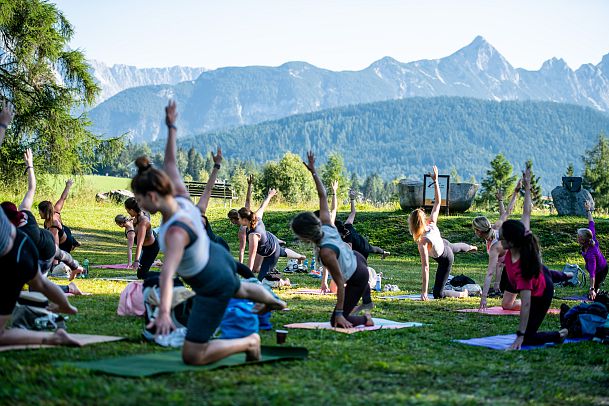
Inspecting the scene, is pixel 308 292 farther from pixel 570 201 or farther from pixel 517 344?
pixel 570 201

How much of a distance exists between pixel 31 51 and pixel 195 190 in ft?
47.5

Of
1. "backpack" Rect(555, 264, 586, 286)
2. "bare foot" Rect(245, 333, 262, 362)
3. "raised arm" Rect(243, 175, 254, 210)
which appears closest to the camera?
"bare foot" Rect(245, 333, 262, 362)

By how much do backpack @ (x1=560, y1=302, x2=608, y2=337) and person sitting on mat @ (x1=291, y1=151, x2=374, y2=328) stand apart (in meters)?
2.38

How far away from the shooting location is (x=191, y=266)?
5.90 metres

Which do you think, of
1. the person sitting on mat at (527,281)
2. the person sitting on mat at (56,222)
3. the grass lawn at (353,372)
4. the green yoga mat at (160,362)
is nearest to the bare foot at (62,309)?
the grass lawn at (353,372)

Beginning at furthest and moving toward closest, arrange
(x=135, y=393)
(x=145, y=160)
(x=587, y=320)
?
(x=587, y=320) < (x=145, y=160) < (x=135, y=393)

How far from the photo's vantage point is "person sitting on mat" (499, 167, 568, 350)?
8250 millimetres

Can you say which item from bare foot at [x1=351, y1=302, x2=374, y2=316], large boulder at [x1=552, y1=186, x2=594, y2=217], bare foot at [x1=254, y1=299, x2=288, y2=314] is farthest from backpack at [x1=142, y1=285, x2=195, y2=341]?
large boulder at [x1=552, y1=186, x2=594, y2=217]

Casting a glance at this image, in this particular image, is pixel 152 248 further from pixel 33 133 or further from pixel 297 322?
pixel 33 133

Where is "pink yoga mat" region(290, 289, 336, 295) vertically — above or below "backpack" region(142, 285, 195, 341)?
below

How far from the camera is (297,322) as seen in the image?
9742mm

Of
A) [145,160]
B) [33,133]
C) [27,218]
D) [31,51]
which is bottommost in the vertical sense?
[27,218]

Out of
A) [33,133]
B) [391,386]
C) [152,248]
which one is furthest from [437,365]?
[33,133]

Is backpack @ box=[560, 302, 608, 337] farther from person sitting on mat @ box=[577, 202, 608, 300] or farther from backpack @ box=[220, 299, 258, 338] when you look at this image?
person sitting on mat @ box=[577, 202, 608, 300]
